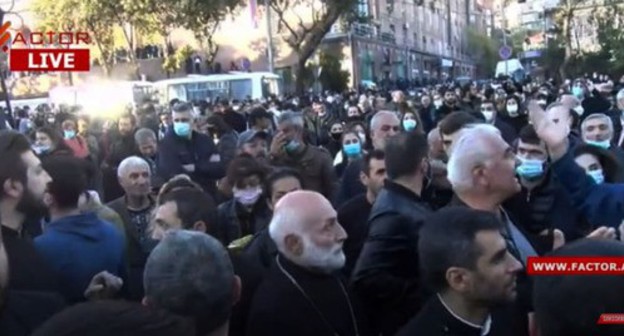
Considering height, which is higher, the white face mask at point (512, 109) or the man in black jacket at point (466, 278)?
the white face mask at point (512, 109)

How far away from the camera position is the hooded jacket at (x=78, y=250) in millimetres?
3863

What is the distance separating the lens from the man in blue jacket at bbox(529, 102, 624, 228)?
489cm

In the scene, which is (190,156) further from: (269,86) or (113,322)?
(269,86)

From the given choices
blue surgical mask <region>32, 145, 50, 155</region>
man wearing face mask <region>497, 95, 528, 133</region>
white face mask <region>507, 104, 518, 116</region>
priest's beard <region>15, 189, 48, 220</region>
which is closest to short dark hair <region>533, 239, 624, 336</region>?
priest's beard <region>15, 189, 48, 220</region>

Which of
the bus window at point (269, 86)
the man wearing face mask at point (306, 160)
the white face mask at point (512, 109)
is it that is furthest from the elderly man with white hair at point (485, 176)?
the bus window at point (269, 86)

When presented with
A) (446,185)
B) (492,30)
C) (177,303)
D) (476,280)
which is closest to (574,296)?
(476,280)

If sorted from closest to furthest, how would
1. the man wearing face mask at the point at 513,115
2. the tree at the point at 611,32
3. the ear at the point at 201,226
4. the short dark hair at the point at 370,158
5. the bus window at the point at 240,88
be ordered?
1. the ear at the point at 201,226
2. the short dark hair at the point at 370,158
3. the man wearing face mask at the point at 513,115
4. the bus window at the point at 240,88
5. the tree at the point at 611,32

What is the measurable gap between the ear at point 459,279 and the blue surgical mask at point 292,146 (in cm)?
449

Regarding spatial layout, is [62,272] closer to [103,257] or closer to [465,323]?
[103,257]

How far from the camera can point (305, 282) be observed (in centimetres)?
363

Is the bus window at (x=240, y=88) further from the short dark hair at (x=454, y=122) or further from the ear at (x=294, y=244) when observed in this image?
the ear at (x=294, y=244)

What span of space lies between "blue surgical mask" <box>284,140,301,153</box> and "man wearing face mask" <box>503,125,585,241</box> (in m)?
2.51

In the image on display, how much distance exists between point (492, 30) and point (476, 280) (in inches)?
4680

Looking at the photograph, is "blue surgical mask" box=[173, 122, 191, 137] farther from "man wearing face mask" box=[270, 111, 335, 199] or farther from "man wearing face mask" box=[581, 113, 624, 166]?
"man wearing face mask" box=[581, 113, 624, 166]
